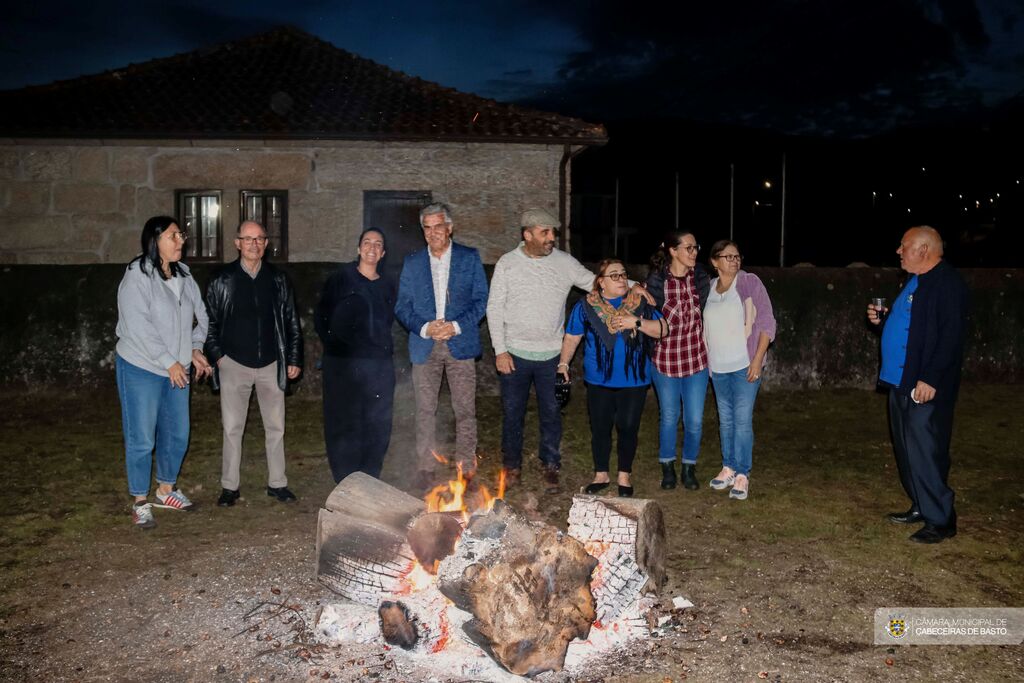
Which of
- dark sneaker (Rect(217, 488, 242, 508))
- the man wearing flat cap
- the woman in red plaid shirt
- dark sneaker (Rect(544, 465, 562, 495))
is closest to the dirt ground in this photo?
dark sneaker (Rect(217, 488, 242, 508))

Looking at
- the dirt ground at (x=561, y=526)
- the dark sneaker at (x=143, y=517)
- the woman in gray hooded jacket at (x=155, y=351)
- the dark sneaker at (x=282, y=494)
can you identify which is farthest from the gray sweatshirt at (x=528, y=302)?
the dark sneaker at (x=143, y=517)

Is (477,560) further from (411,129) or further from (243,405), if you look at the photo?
(411,129)

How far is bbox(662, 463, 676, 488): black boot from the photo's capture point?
629 centimetres

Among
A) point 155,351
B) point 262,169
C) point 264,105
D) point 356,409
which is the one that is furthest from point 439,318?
point 264,105

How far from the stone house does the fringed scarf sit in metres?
8.89

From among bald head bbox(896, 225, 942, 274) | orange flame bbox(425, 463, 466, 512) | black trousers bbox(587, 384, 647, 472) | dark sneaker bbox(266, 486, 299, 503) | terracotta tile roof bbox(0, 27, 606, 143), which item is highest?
terracotta tile roof bbox(0, 27, 606, 143)

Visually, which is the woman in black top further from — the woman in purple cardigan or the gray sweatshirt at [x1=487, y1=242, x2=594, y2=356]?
the woman in purple cardigan

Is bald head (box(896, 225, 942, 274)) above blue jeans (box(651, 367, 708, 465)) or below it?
above

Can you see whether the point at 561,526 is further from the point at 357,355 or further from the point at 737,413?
the point at 357,355

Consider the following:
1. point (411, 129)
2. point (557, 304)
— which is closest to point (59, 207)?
point (411, 129)

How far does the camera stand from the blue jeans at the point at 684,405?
Result: 6.09 metres

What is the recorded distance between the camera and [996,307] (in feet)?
37.4

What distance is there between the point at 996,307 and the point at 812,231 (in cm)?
2484

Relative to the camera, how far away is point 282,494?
6102 millimetres
